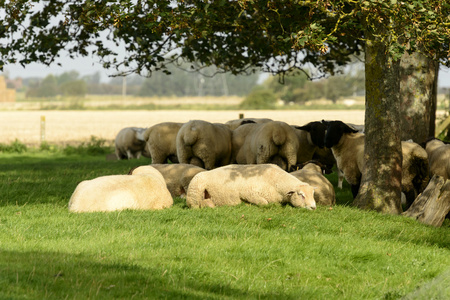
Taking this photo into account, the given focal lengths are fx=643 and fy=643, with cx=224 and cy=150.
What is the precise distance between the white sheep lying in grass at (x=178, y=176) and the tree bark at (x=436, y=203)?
14.9 ft

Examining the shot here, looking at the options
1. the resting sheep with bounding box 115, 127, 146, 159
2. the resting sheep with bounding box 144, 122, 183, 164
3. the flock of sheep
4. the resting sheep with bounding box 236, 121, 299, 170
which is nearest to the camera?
the flock of sheep

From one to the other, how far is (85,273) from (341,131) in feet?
27.1

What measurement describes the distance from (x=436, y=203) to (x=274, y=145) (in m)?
5.01

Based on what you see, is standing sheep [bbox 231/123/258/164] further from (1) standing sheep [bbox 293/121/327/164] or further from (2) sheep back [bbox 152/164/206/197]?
(2) sheep back [bbox 152/164/206/197]

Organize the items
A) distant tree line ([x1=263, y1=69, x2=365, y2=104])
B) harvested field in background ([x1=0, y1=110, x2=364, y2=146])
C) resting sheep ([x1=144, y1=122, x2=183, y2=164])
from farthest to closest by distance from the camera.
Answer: distant tree line ([x1=263, y1=69, x2=365, y2=104]) < harvested field in background ([x1=0, y1=110, x2=364, y2=146]) < resting sheep ([x1=144, y1=122, x2=183, y2=164])

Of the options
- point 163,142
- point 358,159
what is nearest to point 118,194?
point 358,159

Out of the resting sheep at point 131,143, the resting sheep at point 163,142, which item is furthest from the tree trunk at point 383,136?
the resting sheep at point 131,143

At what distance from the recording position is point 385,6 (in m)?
9.05

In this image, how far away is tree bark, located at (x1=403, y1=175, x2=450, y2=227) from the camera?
10.4 metres

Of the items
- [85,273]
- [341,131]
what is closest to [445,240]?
[341,131]

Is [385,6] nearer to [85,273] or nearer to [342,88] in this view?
[85,273]

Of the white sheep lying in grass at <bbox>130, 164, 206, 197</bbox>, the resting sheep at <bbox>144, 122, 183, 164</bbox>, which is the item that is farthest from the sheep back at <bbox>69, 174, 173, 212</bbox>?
the resting sheep at <bbox>144, 122, 183, 164</bbox>

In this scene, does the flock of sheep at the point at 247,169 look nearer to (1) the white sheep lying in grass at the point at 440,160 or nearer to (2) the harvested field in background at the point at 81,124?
(1) the white sheep lying in grass at the point at 440,160

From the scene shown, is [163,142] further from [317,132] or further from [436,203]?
[436,203]
